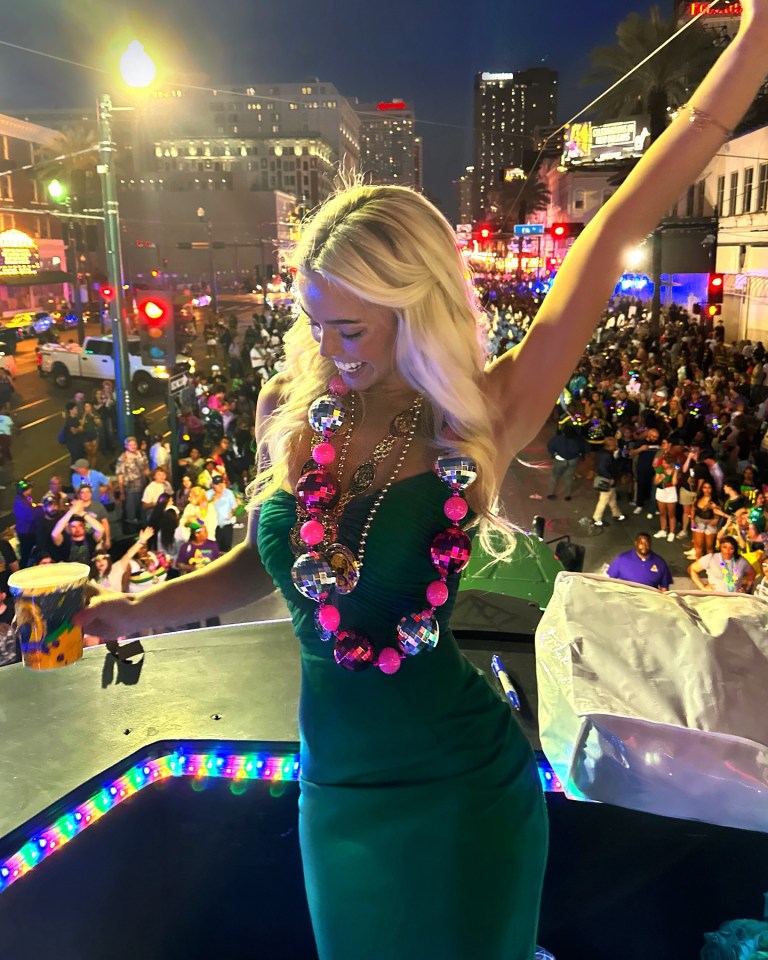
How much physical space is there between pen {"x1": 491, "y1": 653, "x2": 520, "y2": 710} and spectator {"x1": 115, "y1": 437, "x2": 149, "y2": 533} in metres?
8.70

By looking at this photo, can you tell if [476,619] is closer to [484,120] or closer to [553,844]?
[553,844]

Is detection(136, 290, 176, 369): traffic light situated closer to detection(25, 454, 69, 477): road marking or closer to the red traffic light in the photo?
the red traffic light

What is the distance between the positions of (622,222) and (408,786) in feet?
3.76

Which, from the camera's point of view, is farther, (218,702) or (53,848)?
(218,702)

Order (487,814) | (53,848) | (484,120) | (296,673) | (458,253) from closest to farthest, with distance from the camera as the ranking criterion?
1. (487,814)
2. (458,253)
3. (53,848)
4. (296,673)
5. (484,120)

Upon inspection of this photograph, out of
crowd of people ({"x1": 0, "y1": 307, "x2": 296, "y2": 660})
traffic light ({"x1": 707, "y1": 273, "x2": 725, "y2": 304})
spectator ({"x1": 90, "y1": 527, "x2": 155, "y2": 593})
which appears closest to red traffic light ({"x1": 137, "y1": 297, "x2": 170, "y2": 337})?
crowd of people ({"x1": 0, "y1": 307, "x2": 296, "y2": 660})

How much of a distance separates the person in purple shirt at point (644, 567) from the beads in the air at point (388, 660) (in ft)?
21.3

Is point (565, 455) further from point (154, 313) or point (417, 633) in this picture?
point (417, 633)

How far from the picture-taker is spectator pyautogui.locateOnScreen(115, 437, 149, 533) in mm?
10656

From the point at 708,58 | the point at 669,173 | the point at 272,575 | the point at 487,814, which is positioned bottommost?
the point at 487,814

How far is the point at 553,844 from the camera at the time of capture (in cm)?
225

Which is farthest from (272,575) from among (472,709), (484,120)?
(484,120)

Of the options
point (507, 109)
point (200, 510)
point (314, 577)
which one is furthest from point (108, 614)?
point (507, 109)

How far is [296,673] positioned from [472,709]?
44.5 inches
